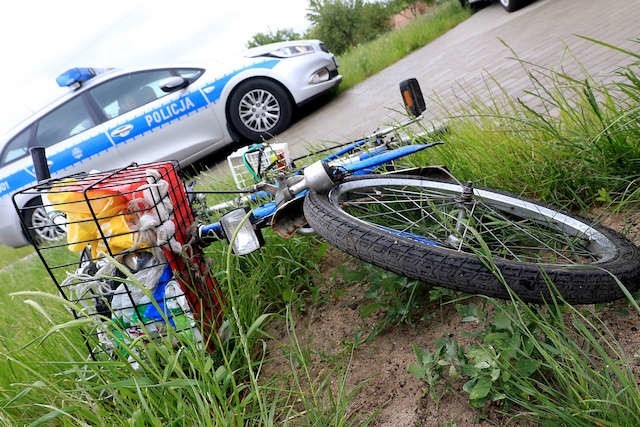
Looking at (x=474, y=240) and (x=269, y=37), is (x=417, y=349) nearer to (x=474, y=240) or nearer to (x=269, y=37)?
(x=474, y=240)

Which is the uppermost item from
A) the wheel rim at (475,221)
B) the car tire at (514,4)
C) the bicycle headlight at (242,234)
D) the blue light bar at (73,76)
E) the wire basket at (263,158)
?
the blue light bar at (73,76)

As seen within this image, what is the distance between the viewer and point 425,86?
5605 millimetres

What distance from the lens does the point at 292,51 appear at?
6395 millimetres

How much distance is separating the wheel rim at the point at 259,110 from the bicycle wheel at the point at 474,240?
4.35 m

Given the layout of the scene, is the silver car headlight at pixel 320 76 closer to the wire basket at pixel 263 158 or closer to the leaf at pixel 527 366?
the wire basket at pixel 263 158

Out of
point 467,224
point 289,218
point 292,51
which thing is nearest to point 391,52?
point 292,51

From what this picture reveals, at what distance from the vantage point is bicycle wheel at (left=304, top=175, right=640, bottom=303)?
3.93 feet

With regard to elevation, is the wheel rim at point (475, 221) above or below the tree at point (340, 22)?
below

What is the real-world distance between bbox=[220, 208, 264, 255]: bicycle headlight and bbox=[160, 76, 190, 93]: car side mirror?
13.6 feet

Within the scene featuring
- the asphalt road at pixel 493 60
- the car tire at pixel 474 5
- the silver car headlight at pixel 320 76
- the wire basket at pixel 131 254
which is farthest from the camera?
the car tire at pixel 474 5

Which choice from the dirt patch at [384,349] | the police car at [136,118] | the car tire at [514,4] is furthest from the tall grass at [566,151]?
the car tire at [514,4]

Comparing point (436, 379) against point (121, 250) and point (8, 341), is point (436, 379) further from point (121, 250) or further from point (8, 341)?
point (8, 341)

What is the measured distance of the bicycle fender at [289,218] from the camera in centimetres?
186

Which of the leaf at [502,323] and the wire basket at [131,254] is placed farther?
the wire basket at [131,254]
